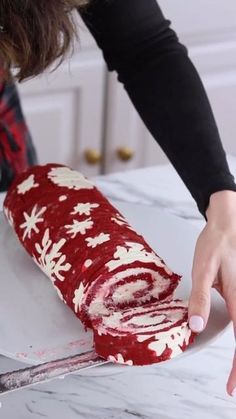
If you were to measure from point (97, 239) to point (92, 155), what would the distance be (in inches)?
49.5

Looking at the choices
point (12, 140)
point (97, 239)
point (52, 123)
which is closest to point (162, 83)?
point (97, 239)

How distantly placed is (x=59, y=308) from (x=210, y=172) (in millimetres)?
240

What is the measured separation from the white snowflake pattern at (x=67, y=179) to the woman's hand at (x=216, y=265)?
0.17 m

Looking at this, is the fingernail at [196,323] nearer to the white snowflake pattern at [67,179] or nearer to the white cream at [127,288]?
the white cream at [127,288]

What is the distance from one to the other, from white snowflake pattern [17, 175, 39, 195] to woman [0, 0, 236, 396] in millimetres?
128

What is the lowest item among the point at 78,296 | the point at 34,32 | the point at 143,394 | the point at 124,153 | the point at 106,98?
the point at 124,153

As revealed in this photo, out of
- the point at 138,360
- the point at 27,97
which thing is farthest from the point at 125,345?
the point at 27,97

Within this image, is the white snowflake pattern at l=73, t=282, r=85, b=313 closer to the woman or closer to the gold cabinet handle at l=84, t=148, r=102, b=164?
the woman

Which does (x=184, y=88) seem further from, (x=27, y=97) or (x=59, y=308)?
(x=27, y=97)

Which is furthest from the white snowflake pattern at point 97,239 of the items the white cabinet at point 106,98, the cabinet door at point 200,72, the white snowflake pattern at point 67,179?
the cabinet door at point 200,72

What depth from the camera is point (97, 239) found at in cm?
91

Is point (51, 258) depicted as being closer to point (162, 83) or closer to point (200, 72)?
point (162, 83)

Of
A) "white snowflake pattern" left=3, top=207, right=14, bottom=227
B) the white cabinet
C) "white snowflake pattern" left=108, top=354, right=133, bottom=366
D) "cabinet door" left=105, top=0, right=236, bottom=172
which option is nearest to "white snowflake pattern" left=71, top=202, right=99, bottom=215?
"white snowflake pattern" left=3, top=207, right=14, bottom=227

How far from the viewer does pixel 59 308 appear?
2.97 feet
